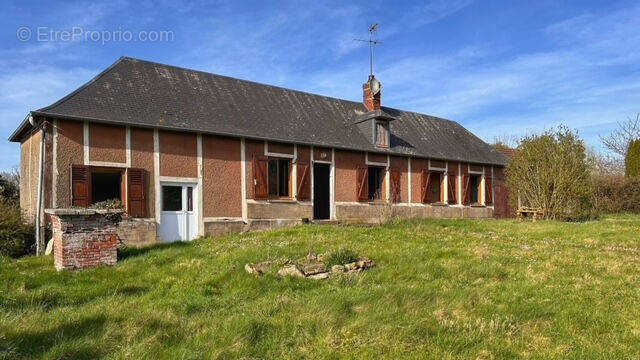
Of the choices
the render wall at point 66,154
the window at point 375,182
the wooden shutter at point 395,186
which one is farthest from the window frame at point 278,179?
the render wall at point 66,154

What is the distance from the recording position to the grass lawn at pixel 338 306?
4.54 m

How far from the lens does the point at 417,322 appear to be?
5.16 metres

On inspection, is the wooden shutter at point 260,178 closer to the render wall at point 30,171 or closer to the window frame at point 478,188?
the render wall at point 30,171

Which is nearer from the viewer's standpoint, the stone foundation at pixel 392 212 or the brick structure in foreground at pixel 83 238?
Result: the brick structure in foreground at pixel 83 238

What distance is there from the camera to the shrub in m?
7.75

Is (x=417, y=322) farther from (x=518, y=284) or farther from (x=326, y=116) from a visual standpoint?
(x=326, y=116)

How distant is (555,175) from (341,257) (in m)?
12.0

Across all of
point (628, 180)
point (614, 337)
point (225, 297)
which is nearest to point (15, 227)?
point (225, 297)

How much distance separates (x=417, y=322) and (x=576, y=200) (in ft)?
47.2

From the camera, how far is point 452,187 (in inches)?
773

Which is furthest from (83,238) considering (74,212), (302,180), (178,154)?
(302,180)

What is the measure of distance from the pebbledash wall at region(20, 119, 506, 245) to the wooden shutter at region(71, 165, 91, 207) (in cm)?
14

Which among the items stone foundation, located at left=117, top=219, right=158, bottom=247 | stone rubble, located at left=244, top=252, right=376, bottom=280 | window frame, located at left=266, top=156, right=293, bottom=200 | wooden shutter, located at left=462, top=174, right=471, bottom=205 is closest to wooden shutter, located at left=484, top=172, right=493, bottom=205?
wooden shutter, located at left=462, top=174, right=471, bottom=205

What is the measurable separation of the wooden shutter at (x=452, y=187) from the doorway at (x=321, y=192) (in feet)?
19.4
